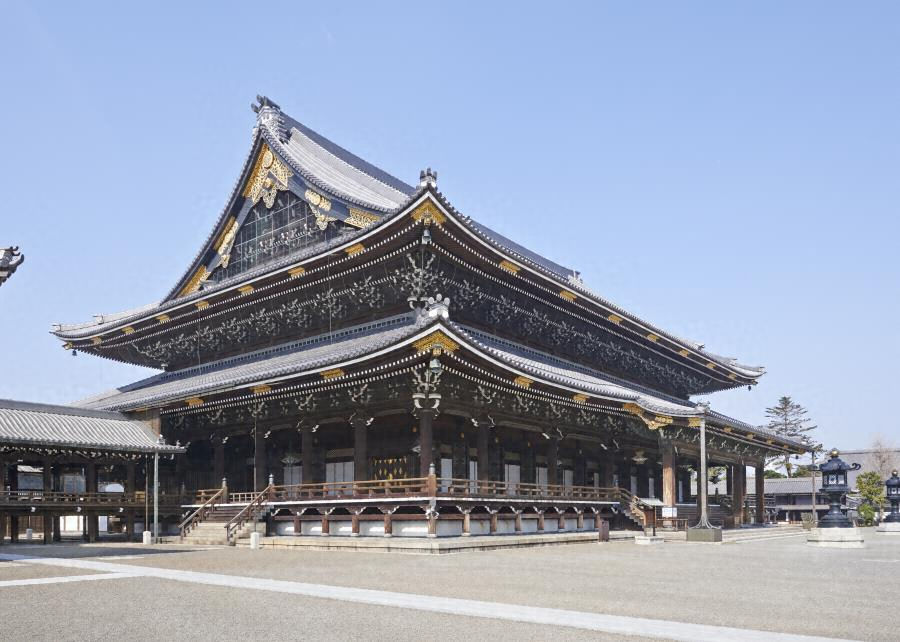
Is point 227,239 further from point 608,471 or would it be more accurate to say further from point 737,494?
point 737,494

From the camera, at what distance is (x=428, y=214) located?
31281mm

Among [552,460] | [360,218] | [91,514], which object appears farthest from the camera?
[552,460]

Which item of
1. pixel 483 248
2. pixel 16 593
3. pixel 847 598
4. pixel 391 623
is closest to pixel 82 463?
pixel 483 248

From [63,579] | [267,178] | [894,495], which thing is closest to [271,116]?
[267,178]

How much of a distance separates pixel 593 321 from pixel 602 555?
1896 cm

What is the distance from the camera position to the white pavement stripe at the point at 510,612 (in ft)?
36.8

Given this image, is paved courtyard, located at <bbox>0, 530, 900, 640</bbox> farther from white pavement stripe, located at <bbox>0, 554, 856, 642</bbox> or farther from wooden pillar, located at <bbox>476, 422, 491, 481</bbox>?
wooden pillar, located at <bbox>476, 422, 491, 481</bbox>

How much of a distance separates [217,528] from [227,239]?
17292 millimetres

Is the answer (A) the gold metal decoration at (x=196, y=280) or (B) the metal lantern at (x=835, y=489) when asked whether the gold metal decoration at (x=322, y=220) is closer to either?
(A) the gold metal decoration at (x=196, y=280)

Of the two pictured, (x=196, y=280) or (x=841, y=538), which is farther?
(x=196, y=280)

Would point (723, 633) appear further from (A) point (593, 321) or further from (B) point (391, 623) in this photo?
(A) point (593, 321)

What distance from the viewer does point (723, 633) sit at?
11.3 meters

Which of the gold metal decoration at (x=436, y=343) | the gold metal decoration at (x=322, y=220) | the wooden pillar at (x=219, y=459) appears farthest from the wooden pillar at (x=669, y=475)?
the wooden pillar at (x=219, y=459)

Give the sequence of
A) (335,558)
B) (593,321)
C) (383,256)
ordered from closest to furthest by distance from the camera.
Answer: (335,558), (383,256), (593,321)
